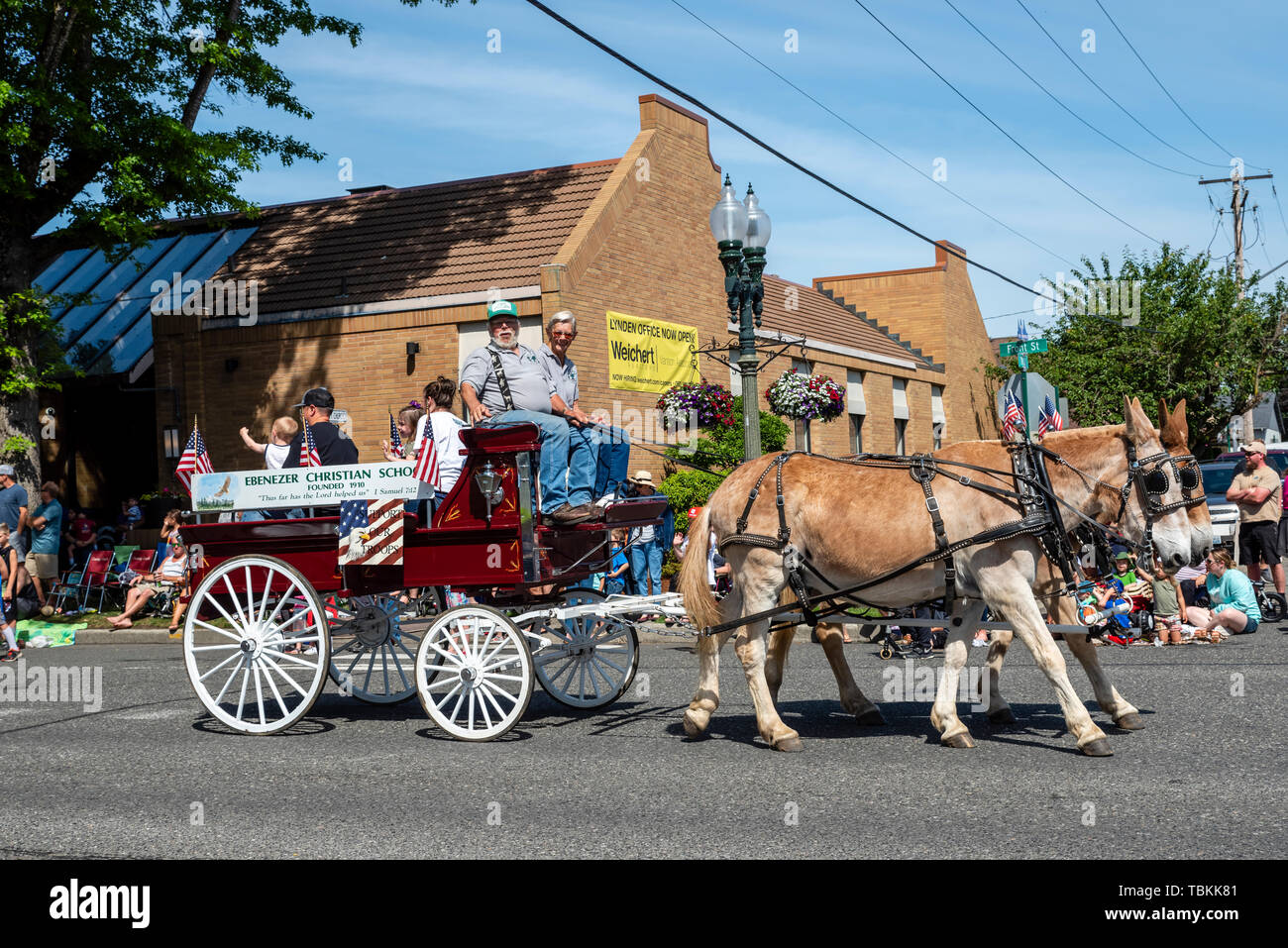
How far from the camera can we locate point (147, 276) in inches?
970

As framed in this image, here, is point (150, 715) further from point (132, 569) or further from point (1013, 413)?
point (1013, 413)

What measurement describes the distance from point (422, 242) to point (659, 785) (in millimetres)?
17617

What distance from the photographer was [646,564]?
11570 mm

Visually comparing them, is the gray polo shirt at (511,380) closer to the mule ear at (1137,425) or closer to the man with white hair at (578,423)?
the man with white hair at (578,423)

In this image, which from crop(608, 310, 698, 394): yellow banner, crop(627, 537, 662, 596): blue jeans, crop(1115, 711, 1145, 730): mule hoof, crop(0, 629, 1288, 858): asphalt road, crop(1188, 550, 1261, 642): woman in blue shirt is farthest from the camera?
crop(608, 310, 698, 394): yellow banner

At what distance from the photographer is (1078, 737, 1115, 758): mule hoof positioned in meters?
6.71

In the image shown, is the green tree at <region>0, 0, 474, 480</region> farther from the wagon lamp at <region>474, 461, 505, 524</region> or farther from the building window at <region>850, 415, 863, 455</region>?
the building window at <region>850, 415, 863, 455</region>

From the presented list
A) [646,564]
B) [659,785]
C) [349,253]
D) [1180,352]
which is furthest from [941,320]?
[659,785]

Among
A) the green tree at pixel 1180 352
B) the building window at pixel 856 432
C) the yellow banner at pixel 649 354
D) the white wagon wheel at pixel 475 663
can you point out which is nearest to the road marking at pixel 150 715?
the white wagon wheel at pixel 475 663

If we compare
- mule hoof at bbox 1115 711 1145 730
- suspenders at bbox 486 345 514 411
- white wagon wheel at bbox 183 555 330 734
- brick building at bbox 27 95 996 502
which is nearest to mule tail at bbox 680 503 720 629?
suspenders at bbox 486 345 514 411

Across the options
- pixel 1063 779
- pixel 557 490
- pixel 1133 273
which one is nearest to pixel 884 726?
pixel 1063 779

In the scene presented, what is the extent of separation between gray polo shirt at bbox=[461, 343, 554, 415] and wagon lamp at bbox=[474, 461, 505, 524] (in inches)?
26.8

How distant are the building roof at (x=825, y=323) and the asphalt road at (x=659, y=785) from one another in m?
19.7

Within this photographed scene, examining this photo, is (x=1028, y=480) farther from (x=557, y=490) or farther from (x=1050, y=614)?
(x=557, y=490)
